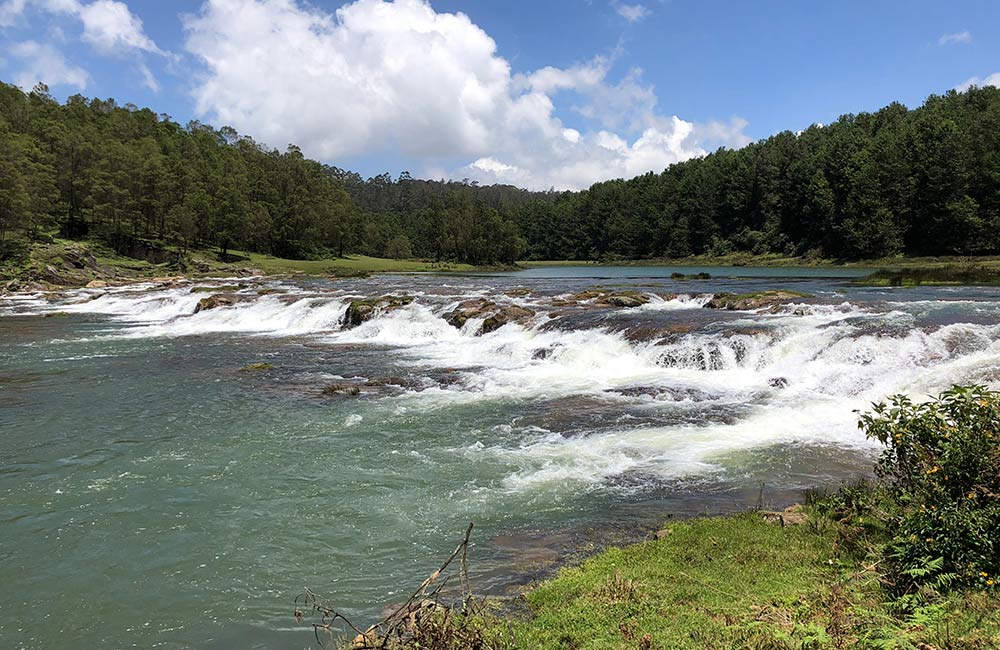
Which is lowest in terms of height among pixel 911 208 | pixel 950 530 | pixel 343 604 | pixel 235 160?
pixel 343 604

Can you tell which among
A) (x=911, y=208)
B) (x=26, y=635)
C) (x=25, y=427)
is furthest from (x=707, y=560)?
(x=911, y=208)

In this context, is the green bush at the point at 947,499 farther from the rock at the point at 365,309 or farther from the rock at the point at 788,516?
the rock at the point at 365,309

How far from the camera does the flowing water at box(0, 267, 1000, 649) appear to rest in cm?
700

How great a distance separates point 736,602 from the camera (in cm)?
539

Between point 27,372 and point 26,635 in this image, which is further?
point 27,372

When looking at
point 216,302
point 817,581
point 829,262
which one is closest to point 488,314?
point 216,302

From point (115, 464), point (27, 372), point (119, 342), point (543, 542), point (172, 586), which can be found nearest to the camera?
point (172, 586)

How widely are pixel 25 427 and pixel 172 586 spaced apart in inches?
357

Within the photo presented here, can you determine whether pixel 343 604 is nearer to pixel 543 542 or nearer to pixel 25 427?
pixel 543 542

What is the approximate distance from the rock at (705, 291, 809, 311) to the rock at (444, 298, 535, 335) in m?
8.84

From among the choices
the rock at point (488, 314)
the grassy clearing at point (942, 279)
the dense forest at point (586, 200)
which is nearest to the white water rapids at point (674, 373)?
the rock at point (488, 314)

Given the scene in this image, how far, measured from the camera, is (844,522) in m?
7.11

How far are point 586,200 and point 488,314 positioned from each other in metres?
121

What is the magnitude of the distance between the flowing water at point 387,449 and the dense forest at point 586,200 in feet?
163
